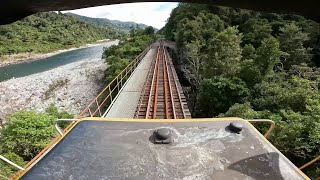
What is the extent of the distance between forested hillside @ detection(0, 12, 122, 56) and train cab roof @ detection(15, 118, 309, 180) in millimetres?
49221

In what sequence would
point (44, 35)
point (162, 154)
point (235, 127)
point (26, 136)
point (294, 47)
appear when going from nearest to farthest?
1. point (162, 154)
2. point (235, 127)
3. point (26, 136)
4. point (294, 47)
5. point (44, 35)

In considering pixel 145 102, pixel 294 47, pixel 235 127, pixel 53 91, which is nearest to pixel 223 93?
pixel 145 102

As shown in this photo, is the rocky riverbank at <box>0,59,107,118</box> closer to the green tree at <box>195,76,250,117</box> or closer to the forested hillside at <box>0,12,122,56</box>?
the green tree at <box>195,76,250,117</box>

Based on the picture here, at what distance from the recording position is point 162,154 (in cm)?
191

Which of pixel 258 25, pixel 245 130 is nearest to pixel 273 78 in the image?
pixel 258 25

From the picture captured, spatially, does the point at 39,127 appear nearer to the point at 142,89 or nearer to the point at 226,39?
the point at 142,89

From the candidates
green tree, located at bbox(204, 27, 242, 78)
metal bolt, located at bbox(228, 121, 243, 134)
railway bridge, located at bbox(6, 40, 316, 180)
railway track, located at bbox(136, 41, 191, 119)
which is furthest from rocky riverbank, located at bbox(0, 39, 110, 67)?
metal bolt, located at bbox(228, 121, 243, 134)

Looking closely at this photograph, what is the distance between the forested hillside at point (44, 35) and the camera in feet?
181

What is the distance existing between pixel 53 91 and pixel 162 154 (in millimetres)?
28433

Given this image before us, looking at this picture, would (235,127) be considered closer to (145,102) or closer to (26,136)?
(145,102)

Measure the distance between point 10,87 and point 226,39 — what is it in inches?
959

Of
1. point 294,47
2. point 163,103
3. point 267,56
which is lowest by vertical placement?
point 163,103

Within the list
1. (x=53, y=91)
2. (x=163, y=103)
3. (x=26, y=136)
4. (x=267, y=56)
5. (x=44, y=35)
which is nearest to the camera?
(x=163, y=103)

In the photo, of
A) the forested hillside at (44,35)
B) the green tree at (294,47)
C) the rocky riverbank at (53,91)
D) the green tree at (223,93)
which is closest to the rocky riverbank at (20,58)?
the forested hillside at (44,35)
